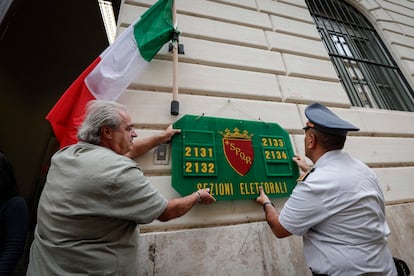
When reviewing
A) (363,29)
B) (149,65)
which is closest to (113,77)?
(149,65)

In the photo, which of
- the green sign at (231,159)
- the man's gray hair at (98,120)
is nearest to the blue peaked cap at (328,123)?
the green sign at (231,159)

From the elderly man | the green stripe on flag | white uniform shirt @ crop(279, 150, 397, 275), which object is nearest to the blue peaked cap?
white uniform shirt @ crop(279, 150, 397, 275)

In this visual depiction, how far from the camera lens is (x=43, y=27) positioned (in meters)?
4.37

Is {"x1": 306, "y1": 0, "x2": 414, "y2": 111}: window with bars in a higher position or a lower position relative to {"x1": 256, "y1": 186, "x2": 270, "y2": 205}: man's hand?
higher

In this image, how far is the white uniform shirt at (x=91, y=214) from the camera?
3.31 ft

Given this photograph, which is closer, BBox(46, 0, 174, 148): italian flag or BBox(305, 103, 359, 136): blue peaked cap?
BBox(305, 103, 359, 136): blue peaked cap

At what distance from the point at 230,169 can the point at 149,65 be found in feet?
5.04

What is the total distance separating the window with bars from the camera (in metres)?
3.70

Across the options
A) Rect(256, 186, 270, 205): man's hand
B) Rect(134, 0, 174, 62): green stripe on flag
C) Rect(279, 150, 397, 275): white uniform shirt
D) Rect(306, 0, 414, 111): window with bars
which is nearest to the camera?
Rect(279, 150, 397, 275): white uniform shirt

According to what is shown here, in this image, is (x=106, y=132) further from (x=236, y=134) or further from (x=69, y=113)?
(x=236, y=134)

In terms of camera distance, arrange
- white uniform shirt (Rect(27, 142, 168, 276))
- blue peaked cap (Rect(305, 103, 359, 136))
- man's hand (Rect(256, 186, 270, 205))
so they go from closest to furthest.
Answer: white uniform shirt (Rect(27, 142, 168, 276)), blue peaked cap (Rect(305, 103, 359, 136)), man's hand (Rect(256, 186, 270, 205))

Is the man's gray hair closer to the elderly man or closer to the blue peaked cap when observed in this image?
the elderly man

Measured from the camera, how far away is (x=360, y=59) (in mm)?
4047

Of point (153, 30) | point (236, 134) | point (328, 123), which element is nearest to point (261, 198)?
point (236, 134)
